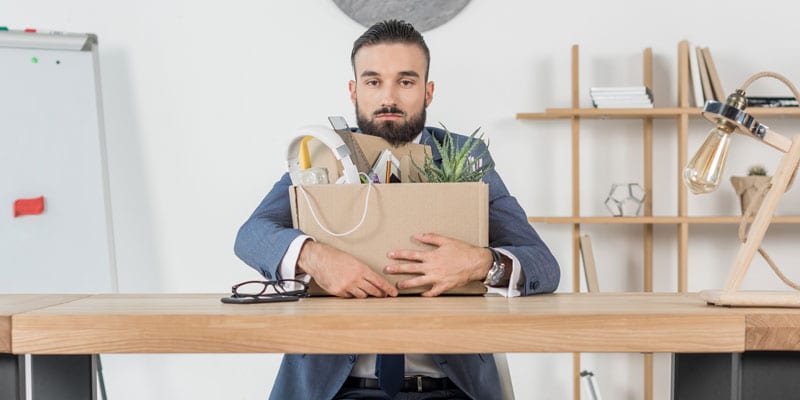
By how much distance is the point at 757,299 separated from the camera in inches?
47.2

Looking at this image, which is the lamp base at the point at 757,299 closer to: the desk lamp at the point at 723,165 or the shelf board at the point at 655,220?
the desk lamp at the point at 723,165

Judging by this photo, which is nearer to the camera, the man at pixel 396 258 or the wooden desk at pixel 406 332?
the wooden desk at pixel 406 332

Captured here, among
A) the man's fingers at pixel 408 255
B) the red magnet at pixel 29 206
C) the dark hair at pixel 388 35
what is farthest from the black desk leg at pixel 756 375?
the red magnet at pixel 29 206

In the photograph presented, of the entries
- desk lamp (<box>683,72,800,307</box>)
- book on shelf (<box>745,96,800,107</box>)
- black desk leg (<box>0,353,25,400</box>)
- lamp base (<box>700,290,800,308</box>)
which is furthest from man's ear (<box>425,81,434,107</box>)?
book on shelf (<box>745,96,800,107</box>)

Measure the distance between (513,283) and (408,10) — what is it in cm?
202

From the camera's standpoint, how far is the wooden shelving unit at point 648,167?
3076 millimetres

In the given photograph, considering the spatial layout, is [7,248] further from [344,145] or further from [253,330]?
[253,330]

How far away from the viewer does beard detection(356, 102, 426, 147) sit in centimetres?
173

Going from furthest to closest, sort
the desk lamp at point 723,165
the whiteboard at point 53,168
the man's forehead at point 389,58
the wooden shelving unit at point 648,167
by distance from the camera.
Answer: the wooden shelving unit at point 648,167, the whiteboard at point 53,168, the man's forehead at point 389,58, the desk lamp at point 723,165

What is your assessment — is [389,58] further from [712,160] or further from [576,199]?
[576,199]

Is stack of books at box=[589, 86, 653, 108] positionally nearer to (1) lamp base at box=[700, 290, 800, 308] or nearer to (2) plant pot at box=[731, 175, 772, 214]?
(2) plant pot at box=[731, 175, 772, 214]

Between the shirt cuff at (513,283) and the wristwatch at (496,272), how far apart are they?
12mm

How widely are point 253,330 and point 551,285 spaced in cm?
58

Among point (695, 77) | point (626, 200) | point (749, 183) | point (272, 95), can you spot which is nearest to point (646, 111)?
point (695, 77)
